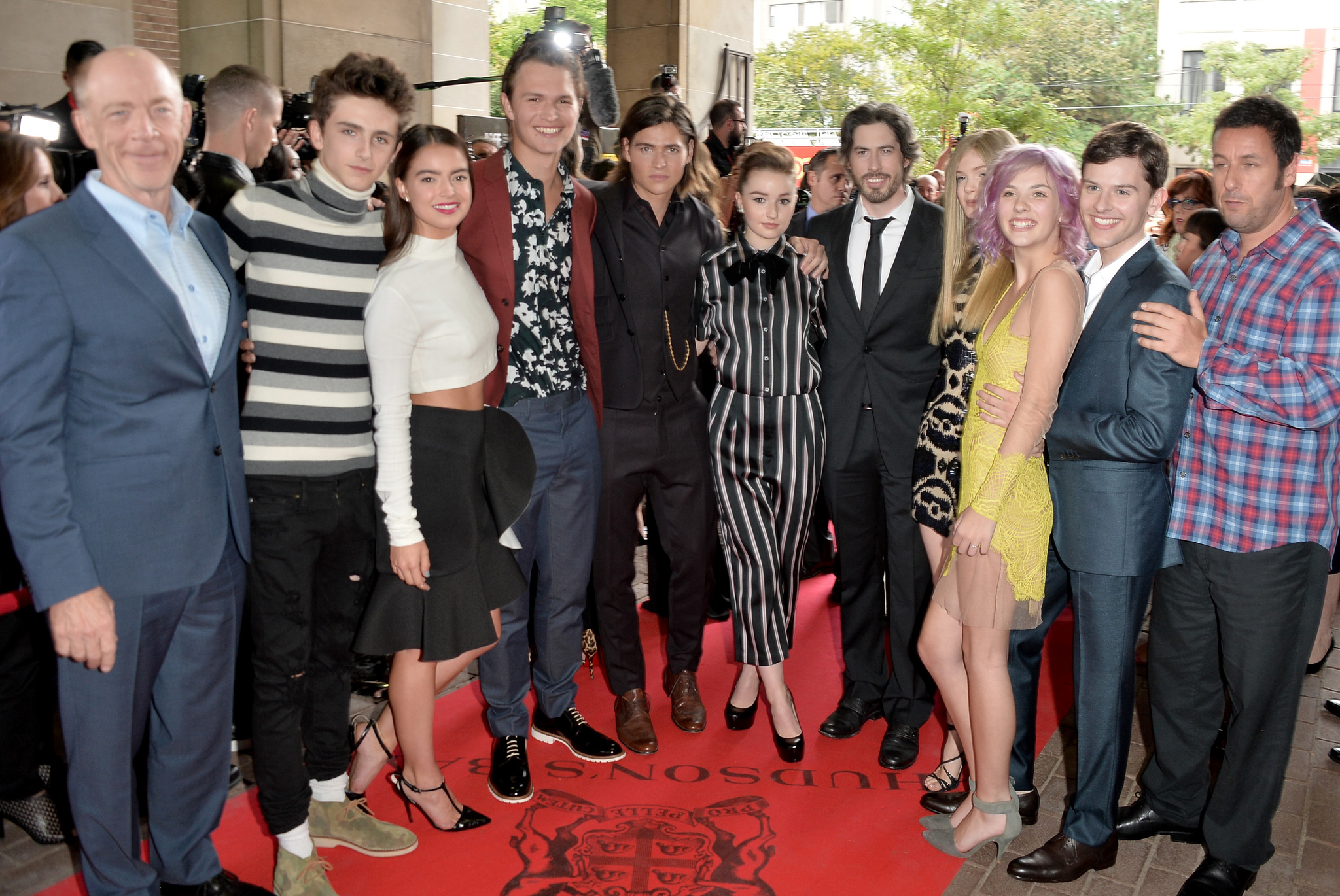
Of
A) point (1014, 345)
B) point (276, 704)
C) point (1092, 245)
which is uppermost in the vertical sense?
point (1092, 245)

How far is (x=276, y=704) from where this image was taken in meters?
2.44

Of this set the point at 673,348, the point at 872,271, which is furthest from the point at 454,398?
the point at 872,271

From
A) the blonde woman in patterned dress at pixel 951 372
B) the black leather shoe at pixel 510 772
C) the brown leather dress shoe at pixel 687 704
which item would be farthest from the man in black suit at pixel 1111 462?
the black leather shoe at pixel 510 772

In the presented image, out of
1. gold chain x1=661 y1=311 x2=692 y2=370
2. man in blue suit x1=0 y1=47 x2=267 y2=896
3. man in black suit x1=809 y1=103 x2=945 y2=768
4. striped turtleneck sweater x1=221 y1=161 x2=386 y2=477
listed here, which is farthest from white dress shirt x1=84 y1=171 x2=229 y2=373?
man in black suit x1=809 y1=103 x2=945 y2=768

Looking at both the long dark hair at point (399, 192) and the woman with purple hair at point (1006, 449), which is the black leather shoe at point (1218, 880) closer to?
the woman with purple hair at point (1006, 449)

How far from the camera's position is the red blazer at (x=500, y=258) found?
290cm

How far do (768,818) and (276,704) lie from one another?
1.41 meters

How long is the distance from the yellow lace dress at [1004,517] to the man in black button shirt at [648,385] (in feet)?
3.48

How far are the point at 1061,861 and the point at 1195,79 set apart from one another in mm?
37918

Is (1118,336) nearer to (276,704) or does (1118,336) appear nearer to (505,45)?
(276,704)

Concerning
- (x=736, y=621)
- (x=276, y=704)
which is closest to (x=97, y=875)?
(x=276, y=704)

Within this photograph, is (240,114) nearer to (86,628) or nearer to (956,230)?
(86,628)

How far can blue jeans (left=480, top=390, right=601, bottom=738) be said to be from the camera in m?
3.05

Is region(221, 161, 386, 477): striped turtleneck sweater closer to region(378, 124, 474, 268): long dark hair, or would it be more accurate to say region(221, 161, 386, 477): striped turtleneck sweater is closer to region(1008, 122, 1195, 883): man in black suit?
region(378, 124, 474, 268): long dark hair
